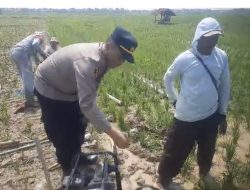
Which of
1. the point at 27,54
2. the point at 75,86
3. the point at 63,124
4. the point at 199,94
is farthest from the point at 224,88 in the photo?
the point at 27,54

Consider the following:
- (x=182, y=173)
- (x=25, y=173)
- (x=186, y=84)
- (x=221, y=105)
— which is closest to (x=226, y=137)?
(x=182, y=173)

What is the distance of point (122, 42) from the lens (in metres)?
2.56

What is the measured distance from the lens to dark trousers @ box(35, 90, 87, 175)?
333 cm

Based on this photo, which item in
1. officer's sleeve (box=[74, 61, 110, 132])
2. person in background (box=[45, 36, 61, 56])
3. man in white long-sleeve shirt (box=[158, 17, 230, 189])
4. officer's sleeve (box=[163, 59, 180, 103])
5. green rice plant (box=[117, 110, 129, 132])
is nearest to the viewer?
officer's sleeve (box=[74, 61, 110, 132])

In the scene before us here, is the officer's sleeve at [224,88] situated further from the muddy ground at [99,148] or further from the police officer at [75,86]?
the police officer at [75,86]

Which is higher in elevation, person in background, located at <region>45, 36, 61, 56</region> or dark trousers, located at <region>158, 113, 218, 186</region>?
person in background, located at <region>45, 36, 61, 56</region>

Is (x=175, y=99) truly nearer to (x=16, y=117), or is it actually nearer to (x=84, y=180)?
(x=84, y=180)

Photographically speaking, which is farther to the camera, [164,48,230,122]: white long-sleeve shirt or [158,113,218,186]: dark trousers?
[158,113,218,186]: dark trousers

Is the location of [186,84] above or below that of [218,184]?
above

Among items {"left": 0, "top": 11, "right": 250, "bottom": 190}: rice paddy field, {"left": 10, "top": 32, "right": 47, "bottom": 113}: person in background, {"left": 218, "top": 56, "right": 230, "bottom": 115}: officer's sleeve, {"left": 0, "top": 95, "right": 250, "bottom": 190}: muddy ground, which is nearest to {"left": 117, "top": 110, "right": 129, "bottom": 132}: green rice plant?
{"left": 0, "top": 11, "right": 250, "bottom": 190}: rice paddy field

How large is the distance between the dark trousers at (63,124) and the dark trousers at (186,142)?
33.9 inches

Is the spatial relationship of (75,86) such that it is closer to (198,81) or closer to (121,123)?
(198,81)

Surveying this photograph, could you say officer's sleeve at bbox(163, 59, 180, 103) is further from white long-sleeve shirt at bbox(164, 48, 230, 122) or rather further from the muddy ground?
the muddy ground

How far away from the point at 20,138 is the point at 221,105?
2.93m
